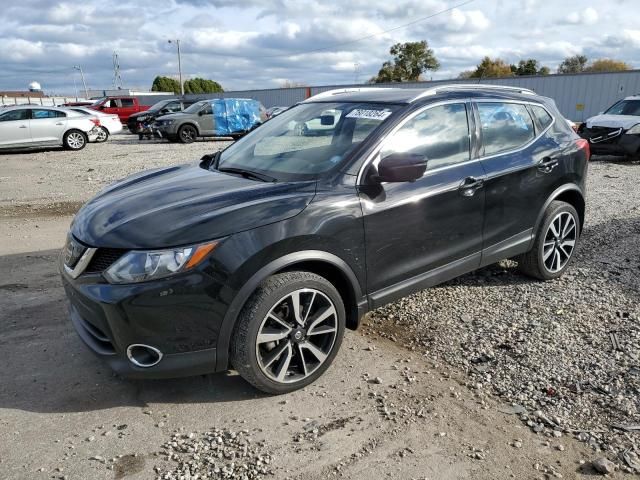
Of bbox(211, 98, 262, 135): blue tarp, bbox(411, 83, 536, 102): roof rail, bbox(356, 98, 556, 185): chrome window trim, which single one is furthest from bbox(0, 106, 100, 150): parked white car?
bbox(356, 98, 556, 185): chrome window trim

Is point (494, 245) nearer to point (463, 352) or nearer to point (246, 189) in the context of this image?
point (463, 352)

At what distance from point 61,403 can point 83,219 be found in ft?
3.68

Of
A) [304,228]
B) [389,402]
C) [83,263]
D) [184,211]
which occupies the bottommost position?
[389,402]

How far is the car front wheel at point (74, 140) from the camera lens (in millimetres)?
17625

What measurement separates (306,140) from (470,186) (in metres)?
1.27

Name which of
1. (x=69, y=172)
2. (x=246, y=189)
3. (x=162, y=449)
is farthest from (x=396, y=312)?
(x=69, y=172)

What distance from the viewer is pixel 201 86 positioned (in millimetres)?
87375

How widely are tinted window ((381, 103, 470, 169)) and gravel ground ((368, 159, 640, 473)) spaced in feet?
4.22

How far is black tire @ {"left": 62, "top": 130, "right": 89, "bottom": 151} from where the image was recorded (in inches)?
693

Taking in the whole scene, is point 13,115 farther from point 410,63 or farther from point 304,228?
point 410,63

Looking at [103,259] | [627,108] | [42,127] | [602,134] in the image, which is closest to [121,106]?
[42,127]

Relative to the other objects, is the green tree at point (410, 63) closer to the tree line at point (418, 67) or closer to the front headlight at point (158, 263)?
the tree line at point (418, 67)

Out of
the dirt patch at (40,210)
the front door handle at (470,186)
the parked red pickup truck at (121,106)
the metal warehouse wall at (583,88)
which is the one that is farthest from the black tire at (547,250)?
the parked red pickup truck at (121,106)

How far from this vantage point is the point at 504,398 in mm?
3092
